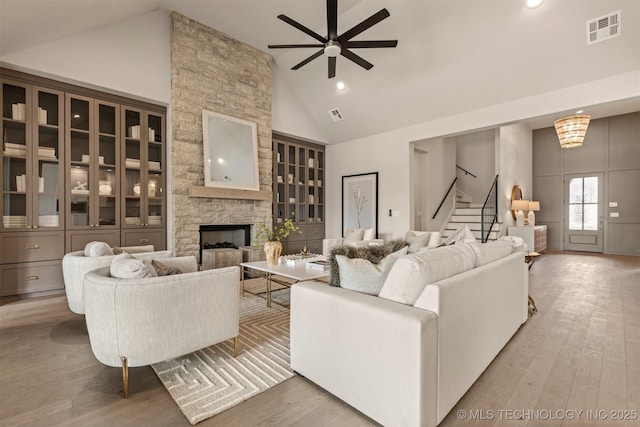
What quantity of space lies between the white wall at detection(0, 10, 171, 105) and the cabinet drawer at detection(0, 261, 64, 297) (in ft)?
8.17

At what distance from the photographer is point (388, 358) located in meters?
1.49

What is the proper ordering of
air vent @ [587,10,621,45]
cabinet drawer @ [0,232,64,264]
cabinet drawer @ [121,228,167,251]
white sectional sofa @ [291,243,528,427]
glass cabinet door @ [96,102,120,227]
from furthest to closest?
1. cabinet drawer @ [121,228,167,251]
2. glass cabinet door @ [96,102,120,227]
3. cabinet drawer @ [0,232,64,264]
4. air vent @ [587,10,621,45]
5. white sectional sofa @ [291,243,528,427]

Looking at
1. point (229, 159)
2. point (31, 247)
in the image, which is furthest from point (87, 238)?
point (229, 159)

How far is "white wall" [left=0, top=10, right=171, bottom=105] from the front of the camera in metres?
3.82

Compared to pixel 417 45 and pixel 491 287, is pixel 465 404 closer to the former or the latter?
pixel 491 287

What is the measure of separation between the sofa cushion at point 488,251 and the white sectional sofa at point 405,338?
0.16ft

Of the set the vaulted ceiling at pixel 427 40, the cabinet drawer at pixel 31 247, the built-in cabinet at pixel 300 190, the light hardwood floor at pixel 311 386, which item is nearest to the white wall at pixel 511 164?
the vaulted ceiling at pixel 427 40

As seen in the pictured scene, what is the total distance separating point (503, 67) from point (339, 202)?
433cm

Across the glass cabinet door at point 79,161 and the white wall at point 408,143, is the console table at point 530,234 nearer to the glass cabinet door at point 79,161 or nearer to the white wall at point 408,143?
the white wall at point 408,143

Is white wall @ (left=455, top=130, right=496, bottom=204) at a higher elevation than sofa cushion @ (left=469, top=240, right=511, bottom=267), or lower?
higher

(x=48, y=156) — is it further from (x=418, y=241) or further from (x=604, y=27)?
(x=604, y=27)

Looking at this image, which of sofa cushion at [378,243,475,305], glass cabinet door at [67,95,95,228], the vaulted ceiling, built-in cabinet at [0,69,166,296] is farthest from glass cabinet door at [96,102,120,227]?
sofa cushion at [378,243,475,305]

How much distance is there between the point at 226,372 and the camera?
209cm

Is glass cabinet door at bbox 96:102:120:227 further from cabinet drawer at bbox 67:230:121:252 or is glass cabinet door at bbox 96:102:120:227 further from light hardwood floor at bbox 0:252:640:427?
light hardwood floor at bbox 0:252:640:427
